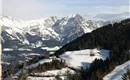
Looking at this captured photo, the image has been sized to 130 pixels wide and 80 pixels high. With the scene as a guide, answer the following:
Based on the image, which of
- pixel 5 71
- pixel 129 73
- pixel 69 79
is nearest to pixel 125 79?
pixel 129 73

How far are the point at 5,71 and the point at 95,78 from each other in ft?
552

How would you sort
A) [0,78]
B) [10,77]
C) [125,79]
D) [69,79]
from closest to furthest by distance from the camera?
[0,78] < [10,77] < [125,79] < [69,79]

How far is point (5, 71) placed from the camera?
29.3 m

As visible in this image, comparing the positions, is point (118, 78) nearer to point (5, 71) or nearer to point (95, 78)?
point (95, 78)

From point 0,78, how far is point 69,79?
17296cm

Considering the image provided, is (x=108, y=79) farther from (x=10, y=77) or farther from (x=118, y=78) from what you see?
(x=10, y=77)

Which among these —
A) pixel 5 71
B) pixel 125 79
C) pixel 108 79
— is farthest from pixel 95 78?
pixel 5 71

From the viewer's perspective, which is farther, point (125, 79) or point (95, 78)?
point (95, 78)

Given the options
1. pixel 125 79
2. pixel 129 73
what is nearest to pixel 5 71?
pixel 125 79

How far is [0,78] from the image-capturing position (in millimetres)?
22844

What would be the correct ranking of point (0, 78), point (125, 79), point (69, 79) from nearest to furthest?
point (0, 78), point (125, 79), point (69, 79)

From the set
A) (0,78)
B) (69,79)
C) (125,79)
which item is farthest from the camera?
(69,79)

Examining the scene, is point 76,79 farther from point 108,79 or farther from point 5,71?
point 5,71

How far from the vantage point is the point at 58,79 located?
655 ft
